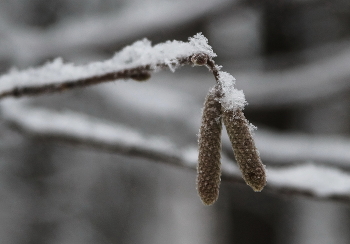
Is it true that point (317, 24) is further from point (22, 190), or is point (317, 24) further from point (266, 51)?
point (22, 190)

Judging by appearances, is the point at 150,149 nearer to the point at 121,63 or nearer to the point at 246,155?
the point at 121,63

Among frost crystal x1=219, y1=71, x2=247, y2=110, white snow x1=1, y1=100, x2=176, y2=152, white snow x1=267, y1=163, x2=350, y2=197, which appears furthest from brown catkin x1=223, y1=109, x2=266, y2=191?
white snow x1=1, y1=100, x2=176, y2=152

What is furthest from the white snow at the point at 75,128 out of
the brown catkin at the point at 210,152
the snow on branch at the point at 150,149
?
the brown catkin at the point at 210,152

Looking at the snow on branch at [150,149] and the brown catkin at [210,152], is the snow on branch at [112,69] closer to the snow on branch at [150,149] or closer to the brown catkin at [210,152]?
the brown catkin at [210,152]

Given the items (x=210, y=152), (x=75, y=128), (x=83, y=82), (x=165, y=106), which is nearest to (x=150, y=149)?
(x=75, y=128)

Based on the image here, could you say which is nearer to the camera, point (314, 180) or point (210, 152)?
point (210, 152)

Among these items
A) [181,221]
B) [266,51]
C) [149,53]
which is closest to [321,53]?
[266,51]

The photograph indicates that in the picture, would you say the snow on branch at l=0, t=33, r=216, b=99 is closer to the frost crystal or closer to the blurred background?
the frost crystal
